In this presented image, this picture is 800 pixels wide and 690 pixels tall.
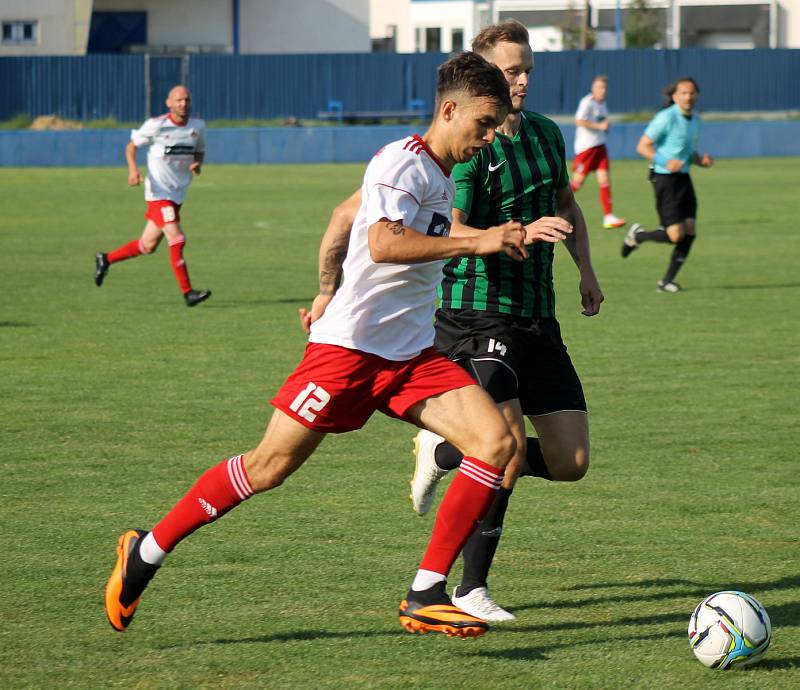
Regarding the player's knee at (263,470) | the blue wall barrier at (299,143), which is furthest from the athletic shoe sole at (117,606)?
the blue wall barrier at (299,143)

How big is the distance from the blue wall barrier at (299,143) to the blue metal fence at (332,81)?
25.9ft

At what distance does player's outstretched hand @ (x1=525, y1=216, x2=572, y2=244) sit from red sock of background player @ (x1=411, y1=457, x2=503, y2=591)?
2.60 feet

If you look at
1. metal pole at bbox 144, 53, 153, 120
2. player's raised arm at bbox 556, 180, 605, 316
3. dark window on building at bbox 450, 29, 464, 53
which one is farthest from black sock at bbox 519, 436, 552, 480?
dark window on building at bbox 450, 29, 464, 53

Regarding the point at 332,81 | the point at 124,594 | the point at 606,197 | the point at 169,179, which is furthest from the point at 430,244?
the point at 332,81

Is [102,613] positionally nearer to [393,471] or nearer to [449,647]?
[449,647]

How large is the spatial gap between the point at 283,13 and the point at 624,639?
2398 inches

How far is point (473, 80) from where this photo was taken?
Result: 4805mm

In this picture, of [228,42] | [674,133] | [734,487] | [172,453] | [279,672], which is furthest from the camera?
[228,42]

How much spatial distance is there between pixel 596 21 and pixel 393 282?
258 feet

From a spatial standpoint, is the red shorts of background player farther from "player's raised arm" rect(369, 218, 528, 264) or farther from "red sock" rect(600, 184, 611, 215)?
"player's raised arm" rect(369, 218, 528, 264)

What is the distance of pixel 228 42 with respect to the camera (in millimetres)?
62625

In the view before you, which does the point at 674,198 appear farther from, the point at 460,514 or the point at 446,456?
the point at 460,514

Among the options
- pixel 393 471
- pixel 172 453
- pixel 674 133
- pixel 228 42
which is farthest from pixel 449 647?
pixel 228 42

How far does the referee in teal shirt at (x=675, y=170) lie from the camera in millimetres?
14859
